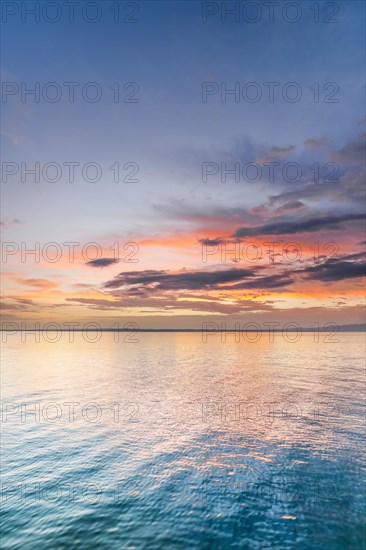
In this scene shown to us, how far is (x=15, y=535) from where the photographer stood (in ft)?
70.2

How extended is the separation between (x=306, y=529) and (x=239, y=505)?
15.4 feet

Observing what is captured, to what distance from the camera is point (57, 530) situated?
21.8 m

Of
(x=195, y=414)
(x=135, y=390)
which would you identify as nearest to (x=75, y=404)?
(x=135, y=390)

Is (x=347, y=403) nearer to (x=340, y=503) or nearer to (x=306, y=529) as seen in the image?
(x=340, y=503)

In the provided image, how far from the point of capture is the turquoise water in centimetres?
2148

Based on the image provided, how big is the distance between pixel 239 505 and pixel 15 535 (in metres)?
14.2

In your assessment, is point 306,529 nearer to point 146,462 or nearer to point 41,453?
point 146,462

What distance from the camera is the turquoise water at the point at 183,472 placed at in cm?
2148

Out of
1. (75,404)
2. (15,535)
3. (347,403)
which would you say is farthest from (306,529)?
(75,404)

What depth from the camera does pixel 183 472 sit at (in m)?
30.4

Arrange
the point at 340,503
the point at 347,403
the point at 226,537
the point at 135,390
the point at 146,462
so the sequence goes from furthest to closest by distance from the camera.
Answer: the point at 135,390 < the point at 347,403 < the point at 146,462 < the point at 340,503 < the point at 226,537

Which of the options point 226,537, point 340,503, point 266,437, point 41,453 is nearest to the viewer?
point 226,537

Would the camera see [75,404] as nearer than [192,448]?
No

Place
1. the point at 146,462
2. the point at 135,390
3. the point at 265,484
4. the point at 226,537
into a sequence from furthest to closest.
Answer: the point at 135,390 → the point at 146,462 → the point at 265,484 → the point at 226,537
